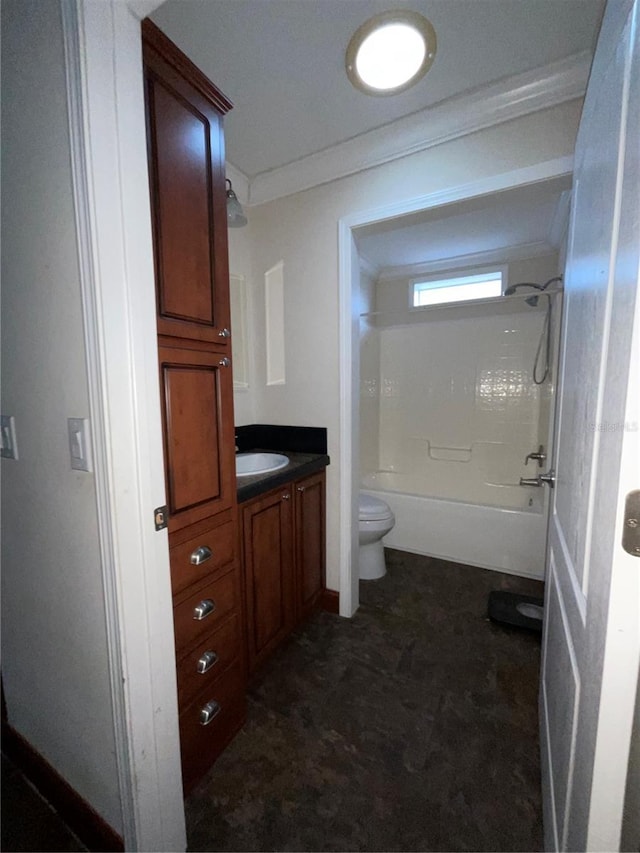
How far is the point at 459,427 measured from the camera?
3074 millimetres

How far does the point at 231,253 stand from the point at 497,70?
1371 mm

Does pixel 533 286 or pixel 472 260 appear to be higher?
pixel 472 260

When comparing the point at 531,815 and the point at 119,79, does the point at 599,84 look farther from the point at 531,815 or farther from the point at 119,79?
the point at 531,815

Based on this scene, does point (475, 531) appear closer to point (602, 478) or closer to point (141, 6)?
point (602, 478)

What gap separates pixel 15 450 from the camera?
2.98 feet

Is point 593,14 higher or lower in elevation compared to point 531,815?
higher

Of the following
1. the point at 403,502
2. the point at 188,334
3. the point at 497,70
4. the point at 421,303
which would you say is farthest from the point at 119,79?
the point at 421,303

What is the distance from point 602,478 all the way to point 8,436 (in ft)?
4.63

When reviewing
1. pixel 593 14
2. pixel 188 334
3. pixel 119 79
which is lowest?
pixel 188 334

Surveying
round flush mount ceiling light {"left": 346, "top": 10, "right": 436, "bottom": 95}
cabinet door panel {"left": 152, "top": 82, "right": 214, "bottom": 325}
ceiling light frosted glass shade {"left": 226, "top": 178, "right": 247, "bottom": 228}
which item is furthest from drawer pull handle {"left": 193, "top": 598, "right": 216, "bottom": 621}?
round flush mount ceiling light {"left": 346, "top": 10, "right": 436, "bottom": 95}

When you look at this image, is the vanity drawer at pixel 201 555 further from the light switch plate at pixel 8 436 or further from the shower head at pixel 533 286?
the shower head at pixel 533 286

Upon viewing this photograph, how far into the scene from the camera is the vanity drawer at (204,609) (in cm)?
94

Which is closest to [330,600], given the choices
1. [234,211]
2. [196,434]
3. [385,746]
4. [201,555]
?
[385,746]

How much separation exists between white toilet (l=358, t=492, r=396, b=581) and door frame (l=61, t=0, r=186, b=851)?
4.69 ft
